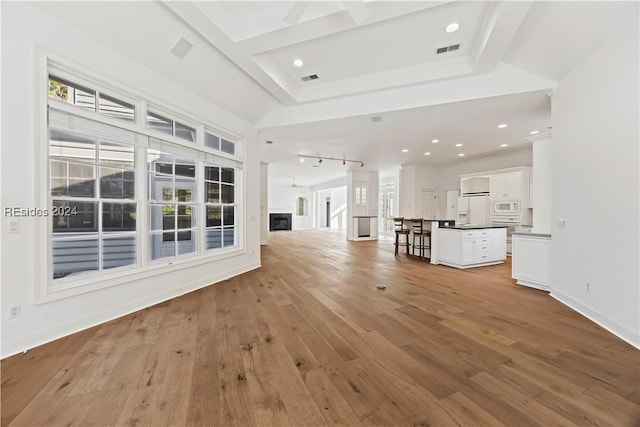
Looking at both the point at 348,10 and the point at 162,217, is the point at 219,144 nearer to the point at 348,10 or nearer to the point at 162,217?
the point at 162,217

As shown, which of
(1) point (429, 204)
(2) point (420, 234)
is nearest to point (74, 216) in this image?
(2) point (420, 234)

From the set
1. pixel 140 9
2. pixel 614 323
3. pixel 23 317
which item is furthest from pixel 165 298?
pixel 614 323

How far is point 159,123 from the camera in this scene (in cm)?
352

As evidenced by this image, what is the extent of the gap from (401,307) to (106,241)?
11.9 feet

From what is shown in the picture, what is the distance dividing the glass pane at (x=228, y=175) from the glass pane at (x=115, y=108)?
65.6 inches

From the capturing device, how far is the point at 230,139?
183 inches

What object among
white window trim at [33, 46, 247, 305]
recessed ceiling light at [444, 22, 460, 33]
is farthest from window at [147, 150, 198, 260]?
recessed ceiling light at [444, 22, 460, 33]

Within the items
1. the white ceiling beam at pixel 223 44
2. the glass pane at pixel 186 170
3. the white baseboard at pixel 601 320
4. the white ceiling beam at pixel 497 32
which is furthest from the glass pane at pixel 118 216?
the white baseboard at pixel 601 320

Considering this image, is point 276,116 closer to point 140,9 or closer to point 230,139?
point 230,139

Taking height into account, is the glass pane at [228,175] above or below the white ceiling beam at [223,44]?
below

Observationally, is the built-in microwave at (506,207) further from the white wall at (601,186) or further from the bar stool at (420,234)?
the white wall at (601,186)

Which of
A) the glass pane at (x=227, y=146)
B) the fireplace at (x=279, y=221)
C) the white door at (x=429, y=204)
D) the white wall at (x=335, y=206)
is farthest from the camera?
the white wall at (x=335, y=206)

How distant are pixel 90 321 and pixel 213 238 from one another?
2.01m

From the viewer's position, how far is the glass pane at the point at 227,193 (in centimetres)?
461
